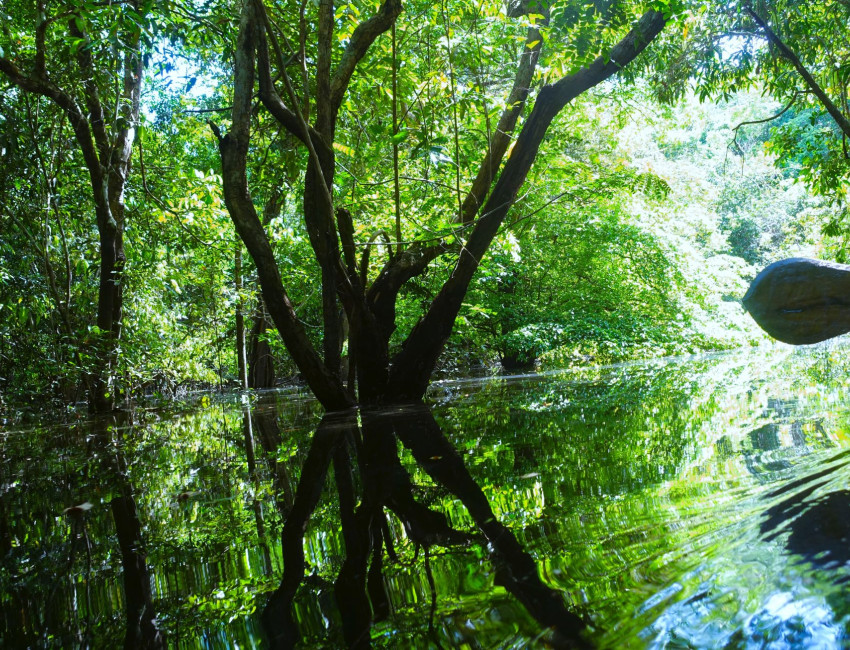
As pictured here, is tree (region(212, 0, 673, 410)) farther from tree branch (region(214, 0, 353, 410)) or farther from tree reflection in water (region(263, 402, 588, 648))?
tree reflection in water (region(263, 402, 588, 648))

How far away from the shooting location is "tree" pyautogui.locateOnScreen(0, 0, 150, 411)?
4941 millimetres

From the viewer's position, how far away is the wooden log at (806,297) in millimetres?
3852

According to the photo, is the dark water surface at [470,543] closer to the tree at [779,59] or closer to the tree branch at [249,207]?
the tree branch at [249,207]

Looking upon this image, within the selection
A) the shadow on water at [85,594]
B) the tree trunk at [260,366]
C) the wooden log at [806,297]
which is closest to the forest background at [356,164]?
the tree trunk at [260,366]

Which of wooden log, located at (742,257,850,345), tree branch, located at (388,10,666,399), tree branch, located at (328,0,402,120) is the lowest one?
wooden log, located at (742,257,850,345)

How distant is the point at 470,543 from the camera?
3.89 feet

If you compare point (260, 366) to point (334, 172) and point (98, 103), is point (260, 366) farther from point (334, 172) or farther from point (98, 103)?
point (334, 172)

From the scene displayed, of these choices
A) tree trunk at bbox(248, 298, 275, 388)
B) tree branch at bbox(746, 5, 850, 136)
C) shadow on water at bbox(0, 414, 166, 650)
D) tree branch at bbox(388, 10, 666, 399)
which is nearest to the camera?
shadow on water at bbox(0, 414, 166, 650)

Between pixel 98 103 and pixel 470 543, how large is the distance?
637cm

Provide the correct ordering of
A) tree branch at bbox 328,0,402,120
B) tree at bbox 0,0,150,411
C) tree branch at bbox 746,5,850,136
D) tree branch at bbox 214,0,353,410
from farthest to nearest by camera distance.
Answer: tree branch at bbox 746,5,850,136
tree at bbox 0,0,150,411
tree branch at bbox 328,0,402,120
tree branch at bbox 214,0,353,410

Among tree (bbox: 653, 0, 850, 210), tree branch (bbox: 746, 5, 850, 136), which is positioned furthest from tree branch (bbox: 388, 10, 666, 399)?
tree branch (bbox: 746, 5, 850, 136)

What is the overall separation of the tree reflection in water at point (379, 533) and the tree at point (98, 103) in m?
3.63

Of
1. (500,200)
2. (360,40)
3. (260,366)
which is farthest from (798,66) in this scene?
(260,366)

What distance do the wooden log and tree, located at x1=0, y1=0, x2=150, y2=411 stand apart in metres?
5.18
